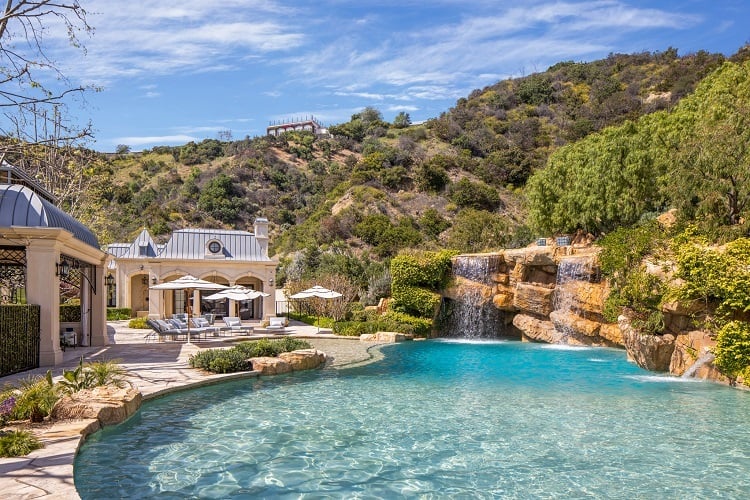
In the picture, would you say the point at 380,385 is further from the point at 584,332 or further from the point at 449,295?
the point at 449,295

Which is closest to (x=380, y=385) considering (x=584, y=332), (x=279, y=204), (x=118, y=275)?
(x=584, y=332)

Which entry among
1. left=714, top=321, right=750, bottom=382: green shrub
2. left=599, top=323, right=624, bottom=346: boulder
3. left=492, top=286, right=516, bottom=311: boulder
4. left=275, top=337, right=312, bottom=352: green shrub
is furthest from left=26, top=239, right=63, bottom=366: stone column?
left=599, top=323, right=624, bottom=346: boulder

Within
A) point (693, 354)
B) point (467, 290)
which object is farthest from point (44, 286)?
point (467, 290)

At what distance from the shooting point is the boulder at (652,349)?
1549cm

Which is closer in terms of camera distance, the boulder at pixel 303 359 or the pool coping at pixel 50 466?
the pool coping at pixel 50 466

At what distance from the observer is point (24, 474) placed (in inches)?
251

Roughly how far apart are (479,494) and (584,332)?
17.4m

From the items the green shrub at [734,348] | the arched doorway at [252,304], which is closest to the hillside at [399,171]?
the arched doorway at [252,304]

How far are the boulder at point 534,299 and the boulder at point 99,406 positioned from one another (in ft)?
59.5

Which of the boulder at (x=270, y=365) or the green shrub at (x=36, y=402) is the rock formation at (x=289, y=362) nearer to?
the boulder at (x=270, y=365)

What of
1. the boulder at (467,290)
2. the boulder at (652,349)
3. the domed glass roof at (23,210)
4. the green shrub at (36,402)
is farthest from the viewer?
the boulder at (467,290)

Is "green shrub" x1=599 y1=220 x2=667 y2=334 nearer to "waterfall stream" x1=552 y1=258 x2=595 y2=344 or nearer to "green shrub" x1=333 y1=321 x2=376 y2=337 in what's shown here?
"waterfall stream" x1=552 y1=258 x2=595 y2=344

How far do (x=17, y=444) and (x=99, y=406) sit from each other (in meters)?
2.16

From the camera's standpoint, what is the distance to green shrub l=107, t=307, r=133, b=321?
105 feet
